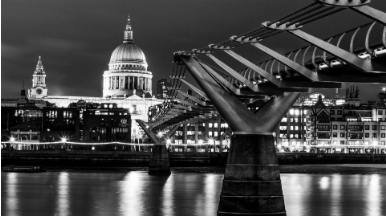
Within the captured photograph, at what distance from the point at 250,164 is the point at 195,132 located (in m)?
154

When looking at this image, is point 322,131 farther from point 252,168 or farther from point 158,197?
point 252,168

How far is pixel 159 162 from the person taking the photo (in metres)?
101

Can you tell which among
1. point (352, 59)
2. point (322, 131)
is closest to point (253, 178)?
point (352, 59)

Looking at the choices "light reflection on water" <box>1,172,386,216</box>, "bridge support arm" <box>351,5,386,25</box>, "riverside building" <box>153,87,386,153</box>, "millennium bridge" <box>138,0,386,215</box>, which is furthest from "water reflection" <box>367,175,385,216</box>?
"riverside building" <box>153,87,386,153</box>

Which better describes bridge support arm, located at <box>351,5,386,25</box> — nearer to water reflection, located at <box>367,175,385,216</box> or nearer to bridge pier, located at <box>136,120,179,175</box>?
water reflection, located at <box>367,175,385,216</box>

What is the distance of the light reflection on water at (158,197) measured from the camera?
176 feet

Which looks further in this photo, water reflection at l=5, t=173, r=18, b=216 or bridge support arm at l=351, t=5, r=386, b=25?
water reflection at l=5, t=173, r=18, b=216

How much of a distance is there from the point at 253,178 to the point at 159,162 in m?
62.0

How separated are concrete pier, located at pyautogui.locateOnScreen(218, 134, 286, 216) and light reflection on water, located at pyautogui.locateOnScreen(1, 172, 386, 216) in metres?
11.4

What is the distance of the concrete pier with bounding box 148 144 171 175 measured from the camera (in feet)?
328

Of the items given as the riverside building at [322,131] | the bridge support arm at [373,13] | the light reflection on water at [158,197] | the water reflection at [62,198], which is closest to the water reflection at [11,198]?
the light reflection on water at [158,197]

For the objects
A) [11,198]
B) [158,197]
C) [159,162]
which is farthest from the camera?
[159,162]

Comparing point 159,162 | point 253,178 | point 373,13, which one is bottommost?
point 253,178

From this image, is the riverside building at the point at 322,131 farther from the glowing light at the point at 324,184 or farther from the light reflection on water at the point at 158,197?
the light reflection on water at the point at 158,197
